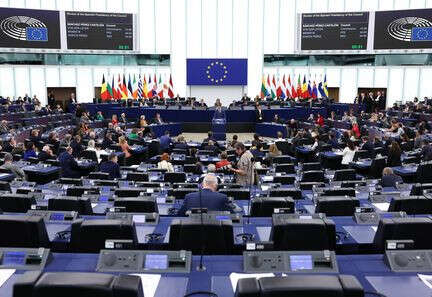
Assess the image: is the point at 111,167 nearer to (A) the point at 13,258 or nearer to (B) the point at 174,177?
(B) the point at 174,177

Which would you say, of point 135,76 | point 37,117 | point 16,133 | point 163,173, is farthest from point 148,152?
point 135,76

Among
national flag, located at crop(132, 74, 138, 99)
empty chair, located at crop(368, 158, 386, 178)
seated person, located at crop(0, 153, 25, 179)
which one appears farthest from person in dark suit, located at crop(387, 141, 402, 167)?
national flag, located at crop(132, 74, 138, 99)

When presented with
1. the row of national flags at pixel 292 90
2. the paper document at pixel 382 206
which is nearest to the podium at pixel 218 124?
the row of national flags at pixel 292 90

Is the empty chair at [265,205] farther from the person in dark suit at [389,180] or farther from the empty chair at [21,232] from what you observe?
the person in dark suit at [389,180]

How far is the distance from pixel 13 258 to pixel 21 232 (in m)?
0.47

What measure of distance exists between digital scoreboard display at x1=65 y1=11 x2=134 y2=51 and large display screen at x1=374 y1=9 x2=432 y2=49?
1552 centimetres

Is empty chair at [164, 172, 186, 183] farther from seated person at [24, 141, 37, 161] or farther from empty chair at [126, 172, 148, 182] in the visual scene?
seated person at [24, 141, 37, 161]

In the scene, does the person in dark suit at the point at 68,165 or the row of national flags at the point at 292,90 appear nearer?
the person in dark suit at the point at 68,165

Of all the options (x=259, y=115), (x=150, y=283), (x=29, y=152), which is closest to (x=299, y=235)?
(x=150, y=283)

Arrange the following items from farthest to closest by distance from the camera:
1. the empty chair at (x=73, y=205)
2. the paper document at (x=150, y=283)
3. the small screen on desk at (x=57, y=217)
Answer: the empty chair at (x=73, y=205) < the small screen on desk at (x=57, y=217) < the paper document at (x=150, y=283)

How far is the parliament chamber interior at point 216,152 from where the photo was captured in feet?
12.8

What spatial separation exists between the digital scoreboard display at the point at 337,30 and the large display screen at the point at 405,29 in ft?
2.96

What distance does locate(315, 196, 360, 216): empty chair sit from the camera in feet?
20.4

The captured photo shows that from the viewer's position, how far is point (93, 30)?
2820cm
